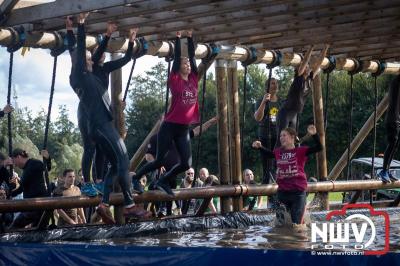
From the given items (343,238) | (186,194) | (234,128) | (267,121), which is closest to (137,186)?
(186,194)

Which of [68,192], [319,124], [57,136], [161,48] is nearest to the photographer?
[68,192]

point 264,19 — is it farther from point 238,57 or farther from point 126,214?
point 126,214

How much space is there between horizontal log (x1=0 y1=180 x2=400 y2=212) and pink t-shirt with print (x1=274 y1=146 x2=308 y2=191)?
1.16 meters

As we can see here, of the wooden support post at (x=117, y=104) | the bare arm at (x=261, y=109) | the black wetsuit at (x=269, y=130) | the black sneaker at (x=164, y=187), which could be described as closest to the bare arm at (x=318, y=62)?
the black wetsuit at (x=269, y=130)

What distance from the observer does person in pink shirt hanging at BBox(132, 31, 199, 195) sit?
8.91m

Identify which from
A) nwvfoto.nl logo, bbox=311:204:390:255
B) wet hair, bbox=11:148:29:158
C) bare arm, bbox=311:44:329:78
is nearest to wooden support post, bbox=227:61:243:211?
bare arm, bbox=311:44:329:78

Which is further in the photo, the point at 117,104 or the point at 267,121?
the point at 267,121

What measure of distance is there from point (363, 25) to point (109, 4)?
350 cm

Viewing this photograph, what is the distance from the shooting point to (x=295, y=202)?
28.9 feet

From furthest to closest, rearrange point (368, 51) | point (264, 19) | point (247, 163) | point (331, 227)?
point (247, 163), point (368, 51), point (264, 19), point (331, 227)

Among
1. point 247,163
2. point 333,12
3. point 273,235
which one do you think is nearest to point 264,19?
point 333,12

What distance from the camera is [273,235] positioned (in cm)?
833

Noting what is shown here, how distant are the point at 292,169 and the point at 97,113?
2271 mm

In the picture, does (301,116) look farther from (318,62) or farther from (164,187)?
(164,187)
